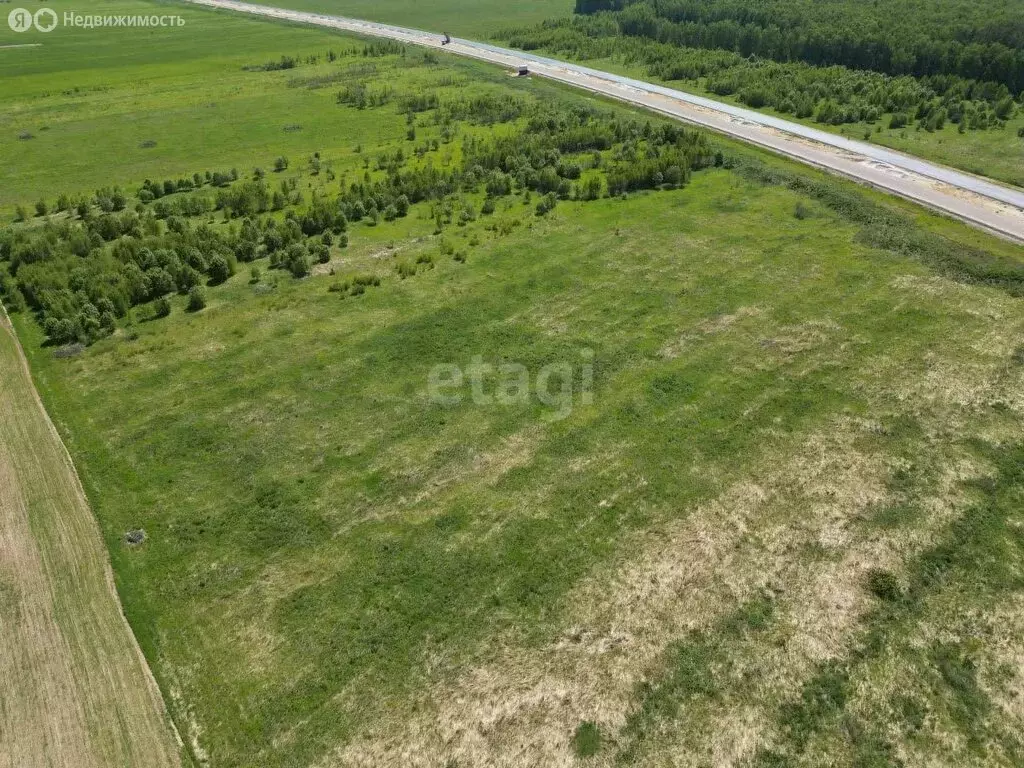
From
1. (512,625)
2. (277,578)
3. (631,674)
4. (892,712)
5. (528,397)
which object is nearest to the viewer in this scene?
(892,712)

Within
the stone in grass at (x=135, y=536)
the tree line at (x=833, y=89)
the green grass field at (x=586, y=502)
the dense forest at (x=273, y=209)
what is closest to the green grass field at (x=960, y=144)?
the tree line at (x=833, y=89)

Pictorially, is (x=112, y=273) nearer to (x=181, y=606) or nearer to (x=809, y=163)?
(x=181, y=606)

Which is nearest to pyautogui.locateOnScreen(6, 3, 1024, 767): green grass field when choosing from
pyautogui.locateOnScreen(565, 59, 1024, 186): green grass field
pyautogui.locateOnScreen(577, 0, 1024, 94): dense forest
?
pyautogui.locateOnScreen(565, 59, 1024, 186): green grass field

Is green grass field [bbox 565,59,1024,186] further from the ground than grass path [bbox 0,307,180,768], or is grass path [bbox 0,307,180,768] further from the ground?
green grass field [bbox 565,59,1024,186]

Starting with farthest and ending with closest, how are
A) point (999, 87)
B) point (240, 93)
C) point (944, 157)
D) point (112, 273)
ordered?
1. point (240, 93)
2. point (999, 87)
3. point (944, 157)
4. point (112, 273)

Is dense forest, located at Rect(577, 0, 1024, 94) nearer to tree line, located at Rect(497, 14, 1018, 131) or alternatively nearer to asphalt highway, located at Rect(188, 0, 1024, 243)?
tree line, located at Rect(497, 14, 1018, 131)

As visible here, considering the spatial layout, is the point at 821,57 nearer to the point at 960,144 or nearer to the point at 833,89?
the point at 833,89

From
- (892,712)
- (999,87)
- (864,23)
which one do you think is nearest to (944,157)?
(999,87)
